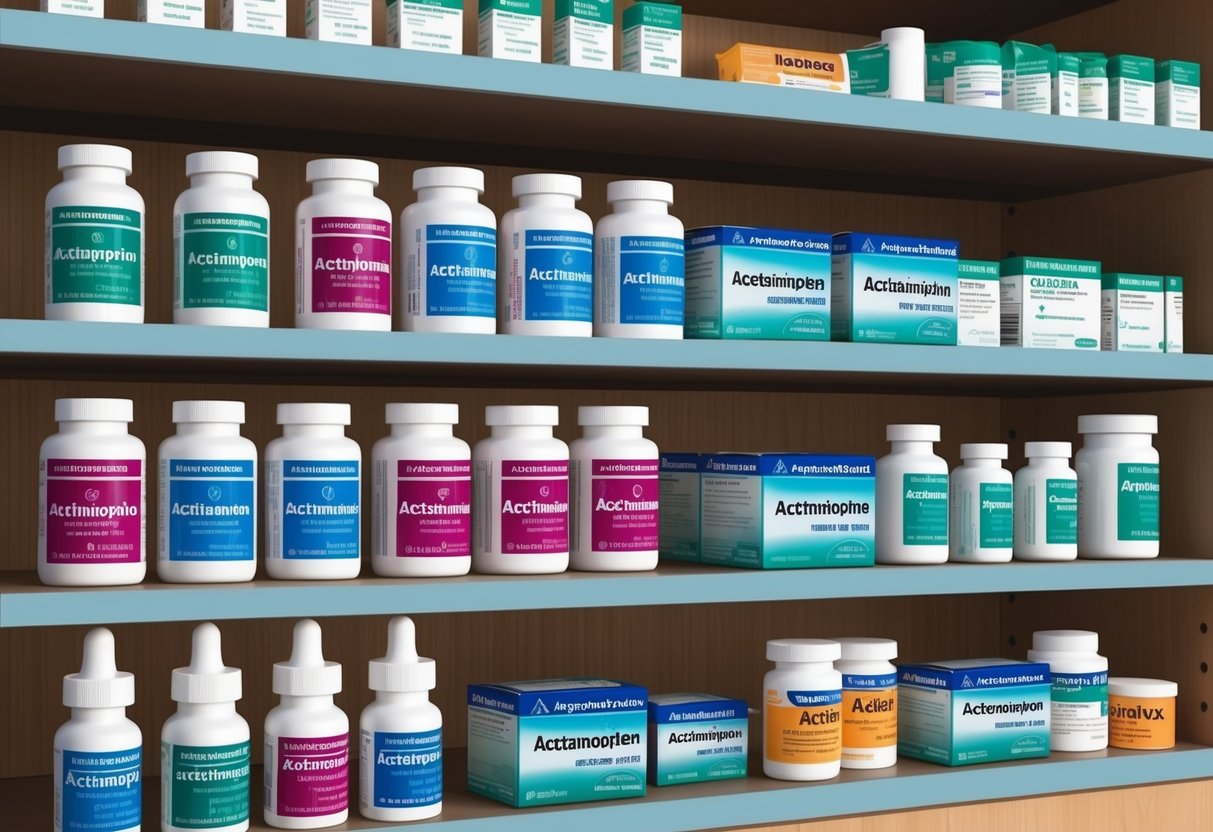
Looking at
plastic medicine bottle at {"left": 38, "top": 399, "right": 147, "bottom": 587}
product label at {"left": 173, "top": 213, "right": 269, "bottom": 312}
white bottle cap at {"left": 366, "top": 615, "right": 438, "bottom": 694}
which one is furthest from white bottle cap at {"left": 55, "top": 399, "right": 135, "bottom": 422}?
white bottle cap at {"left": 366, "top": 615, "right": 438, "bottom": 694}

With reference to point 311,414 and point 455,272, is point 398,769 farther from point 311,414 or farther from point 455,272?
point 455,272

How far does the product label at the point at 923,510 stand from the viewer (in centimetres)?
167

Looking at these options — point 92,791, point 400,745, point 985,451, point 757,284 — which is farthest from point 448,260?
point 985,451

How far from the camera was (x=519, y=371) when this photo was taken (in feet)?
5.22

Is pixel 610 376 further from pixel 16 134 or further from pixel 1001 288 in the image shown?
pixel 16 134

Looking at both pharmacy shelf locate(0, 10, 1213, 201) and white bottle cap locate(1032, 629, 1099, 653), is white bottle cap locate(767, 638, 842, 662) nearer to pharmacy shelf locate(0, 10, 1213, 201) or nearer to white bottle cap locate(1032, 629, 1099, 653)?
white bottle cap locate(1032, 629, 1099, 653)

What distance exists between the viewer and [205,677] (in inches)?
51.8

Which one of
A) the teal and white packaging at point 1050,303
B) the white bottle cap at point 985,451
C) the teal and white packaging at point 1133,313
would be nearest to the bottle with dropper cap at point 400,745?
the white bottle cap at point 985,451

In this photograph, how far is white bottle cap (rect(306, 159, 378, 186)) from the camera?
55.2 inches

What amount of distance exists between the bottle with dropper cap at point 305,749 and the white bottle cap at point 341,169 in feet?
1.42

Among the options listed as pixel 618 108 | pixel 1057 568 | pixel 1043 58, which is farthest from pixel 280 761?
pixel 1043 58

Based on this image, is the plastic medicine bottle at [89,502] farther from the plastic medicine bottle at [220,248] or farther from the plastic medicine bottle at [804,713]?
the plastic medicine bottle at [804,713]

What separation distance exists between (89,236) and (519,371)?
48 cm

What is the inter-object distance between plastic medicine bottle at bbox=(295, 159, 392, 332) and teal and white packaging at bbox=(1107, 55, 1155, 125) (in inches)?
35.2
